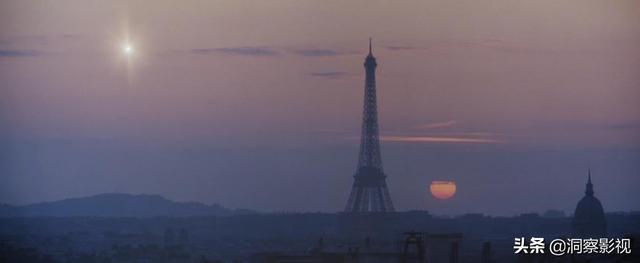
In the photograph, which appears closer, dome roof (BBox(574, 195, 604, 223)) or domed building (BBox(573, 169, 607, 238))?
domed building (BBox(573, 169, 607, 238))

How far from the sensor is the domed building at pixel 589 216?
109000mm

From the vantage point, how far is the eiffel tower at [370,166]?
110 m

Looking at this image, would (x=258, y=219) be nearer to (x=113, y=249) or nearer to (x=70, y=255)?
(x=113, y=249)

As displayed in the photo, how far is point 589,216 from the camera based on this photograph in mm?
114812

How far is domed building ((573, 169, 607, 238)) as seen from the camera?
4291 inches

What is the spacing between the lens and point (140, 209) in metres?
195

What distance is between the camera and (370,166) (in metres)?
112

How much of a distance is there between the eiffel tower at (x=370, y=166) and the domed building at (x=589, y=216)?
40.5 feet

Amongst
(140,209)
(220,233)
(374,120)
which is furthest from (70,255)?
(140,209)

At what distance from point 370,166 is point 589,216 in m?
15.2

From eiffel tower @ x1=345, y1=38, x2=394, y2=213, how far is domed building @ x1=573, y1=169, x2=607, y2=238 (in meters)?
12.3

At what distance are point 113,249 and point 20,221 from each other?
53.5 meters

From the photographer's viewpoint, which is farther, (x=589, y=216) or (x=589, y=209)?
(x=589, y=209)

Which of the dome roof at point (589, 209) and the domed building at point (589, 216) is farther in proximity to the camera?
the dome roof at point (589, 209)
